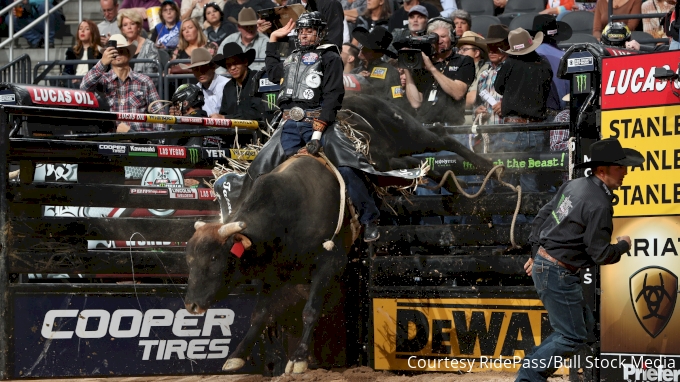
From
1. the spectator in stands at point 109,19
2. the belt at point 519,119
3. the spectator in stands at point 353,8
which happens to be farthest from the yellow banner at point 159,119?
the spectator in stands at point 109,19

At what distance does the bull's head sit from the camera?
23.1 feet

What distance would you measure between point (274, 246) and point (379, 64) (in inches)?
133

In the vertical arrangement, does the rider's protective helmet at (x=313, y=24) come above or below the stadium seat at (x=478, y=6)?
above

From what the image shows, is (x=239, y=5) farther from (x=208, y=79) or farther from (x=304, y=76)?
(x=304, y=76)

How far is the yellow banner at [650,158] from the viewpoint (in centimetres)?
689

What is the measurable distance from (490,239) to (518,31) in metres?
2.26

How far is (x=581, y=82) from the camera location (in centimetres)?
729

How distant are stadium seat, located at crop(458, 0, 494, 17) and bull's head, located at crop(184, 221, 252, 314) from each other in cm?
794

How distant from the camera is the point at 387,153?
9086 millimetres

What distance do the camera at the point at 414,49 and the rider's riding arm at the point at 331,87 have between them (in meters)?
1.64

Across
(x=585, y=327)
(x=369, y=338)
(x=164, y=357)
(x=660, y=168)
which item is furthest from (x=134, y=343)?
(x=660, y=168)

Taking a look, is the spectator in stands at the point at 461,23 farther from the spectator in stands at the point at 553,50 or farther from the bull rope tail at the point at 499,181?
the bull rope tail at the point at 499,181

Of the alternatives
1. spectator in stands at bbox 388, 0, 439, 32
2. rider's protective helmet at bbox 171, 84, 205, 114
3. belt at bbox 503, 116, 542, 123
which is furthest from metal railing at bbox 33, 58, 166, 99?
belt at bbox 503, 116, 542, 123

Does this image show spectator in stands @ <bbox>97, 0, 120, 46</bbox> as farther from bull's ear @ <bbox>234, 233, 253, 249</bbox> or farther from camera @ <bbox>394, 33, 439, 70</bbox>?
bull's ear @ <bbox>234, 233, 253, 249</bbox>
